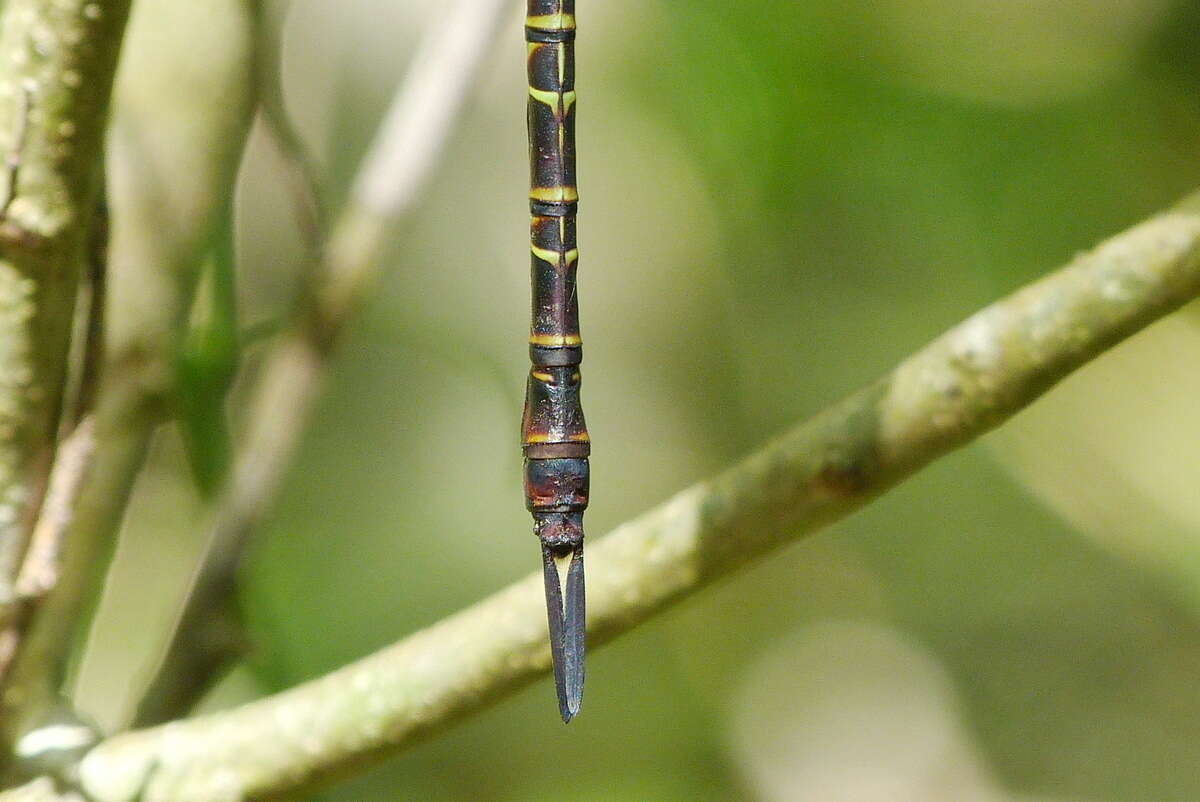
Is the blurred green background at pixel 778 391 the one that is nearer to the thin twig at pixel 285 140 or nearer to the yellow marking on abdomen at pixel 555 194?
the thin twig at pixel 285 140

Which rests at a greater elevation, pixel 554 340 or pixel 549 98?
pixel 549 98

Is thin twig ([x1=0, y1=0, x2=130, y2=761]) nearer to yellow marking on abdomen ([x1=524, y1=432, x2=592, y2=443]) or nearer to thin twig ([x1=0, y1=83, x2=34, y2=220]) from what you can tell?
thin twig ([x1=0, y1=83, x2=34, y2=220])

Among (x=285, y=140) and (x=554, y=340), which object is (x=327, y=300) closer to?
(x=285, y=140)

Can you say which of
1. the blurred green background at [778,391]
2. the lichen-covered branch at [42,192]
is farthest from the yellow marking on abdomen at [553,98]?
the blurred green background at [778,391]

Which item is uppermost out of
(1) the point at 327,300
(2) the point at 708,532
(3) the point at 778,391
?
(2) the point at 708,532

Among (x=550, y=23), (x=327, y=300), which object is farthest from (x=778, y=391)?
(x=550, y=23)

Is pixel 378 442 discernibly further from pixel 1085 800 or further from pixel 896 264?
pixel 1085 800
